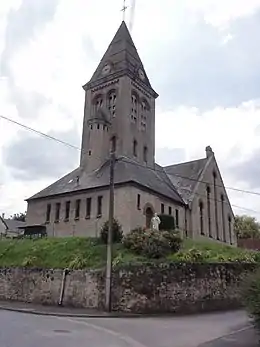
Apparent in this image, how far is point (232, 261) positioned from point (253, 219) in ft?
159

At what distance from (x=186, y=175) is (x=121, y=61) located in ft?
48.4

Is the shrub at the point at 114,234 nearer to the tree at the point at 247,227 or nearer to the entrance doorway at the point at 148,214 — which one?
the entrance doorway at the point at 148,214

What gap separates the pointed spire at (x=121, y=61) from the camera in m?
43.3

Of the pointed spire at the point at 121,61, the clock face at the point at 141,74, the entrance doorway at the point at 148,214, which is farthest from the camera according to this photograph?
the clock face at the point at 141,74

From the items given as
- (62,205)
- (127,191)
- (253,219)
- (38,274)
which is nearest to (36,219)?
(62,205)

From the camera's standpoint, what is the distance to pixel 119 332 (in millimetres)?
12211

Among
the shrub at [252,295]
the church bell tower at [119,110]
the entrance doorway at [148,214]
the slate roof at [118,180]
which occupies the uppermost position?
the church bell tower at [119,110]

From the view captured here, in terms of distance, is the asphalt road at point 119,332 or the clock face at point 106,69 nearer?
the asphalt road at point 119,332

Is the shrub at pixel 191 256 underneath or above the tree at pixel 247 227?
underneath

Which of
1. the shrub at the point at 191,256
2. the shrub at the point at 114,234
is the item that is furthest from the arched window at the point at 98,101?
the shrub at the point at 191,256

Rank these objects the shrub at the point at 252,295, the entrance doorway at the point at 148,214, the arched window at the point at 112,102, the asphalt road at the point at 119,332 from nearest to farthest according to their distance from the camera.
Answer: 1. the shrub at the point at 252,295
2. the asphalt road at the point at 119,332
3. the entrance doorway at the point at 148,214
4. the arched window at the point at 112,102

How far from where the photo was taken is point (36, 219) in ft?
124

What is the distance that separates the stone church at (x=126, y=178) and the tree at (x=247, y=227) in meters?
18.0

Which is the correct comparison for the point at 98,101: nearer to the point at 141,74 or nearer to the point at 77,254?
the point at 141,74
